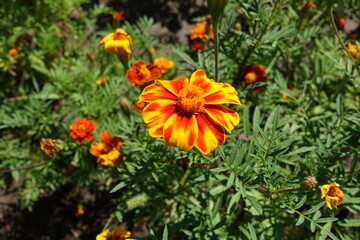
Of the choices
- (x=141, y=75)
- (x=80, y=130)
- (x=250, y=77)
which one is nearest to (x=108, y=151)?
(x=80, y=130)

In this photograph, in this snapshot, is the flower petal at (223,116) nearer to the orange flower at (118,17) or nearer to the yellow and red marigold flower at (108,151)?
the yellow and red marigold flower at (108,151)

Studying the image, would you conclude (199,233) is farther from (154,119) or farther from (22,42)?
(22,42)

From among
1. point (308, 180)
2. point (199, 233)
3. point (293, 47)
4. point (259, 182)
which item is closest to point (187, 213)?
point (199, 233)

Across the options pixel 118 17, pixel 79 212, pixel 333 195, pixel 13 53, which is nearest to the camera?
pixel 333 195

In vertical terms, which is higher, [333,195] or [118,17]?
[118,17]

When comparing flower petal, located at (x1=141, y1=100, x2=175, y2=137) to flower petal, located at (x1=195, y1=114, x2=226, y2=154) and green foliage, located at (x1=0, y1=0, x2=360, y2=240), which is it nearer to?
flower petal, located at (x1=195, y1=114, x2=226, y2=154)

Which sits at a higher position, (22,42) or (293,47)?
(293,47)

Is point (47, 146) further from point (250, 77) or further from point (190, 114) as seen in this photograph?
point (250, 77)

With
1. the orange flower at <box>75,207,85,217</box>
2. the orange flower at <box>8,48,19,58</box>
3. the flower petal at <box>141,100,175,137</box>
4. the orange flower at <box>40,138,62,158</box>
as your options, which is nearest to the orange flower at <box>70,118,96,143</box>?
the orange flower at <box>40,138,62,158</box>
